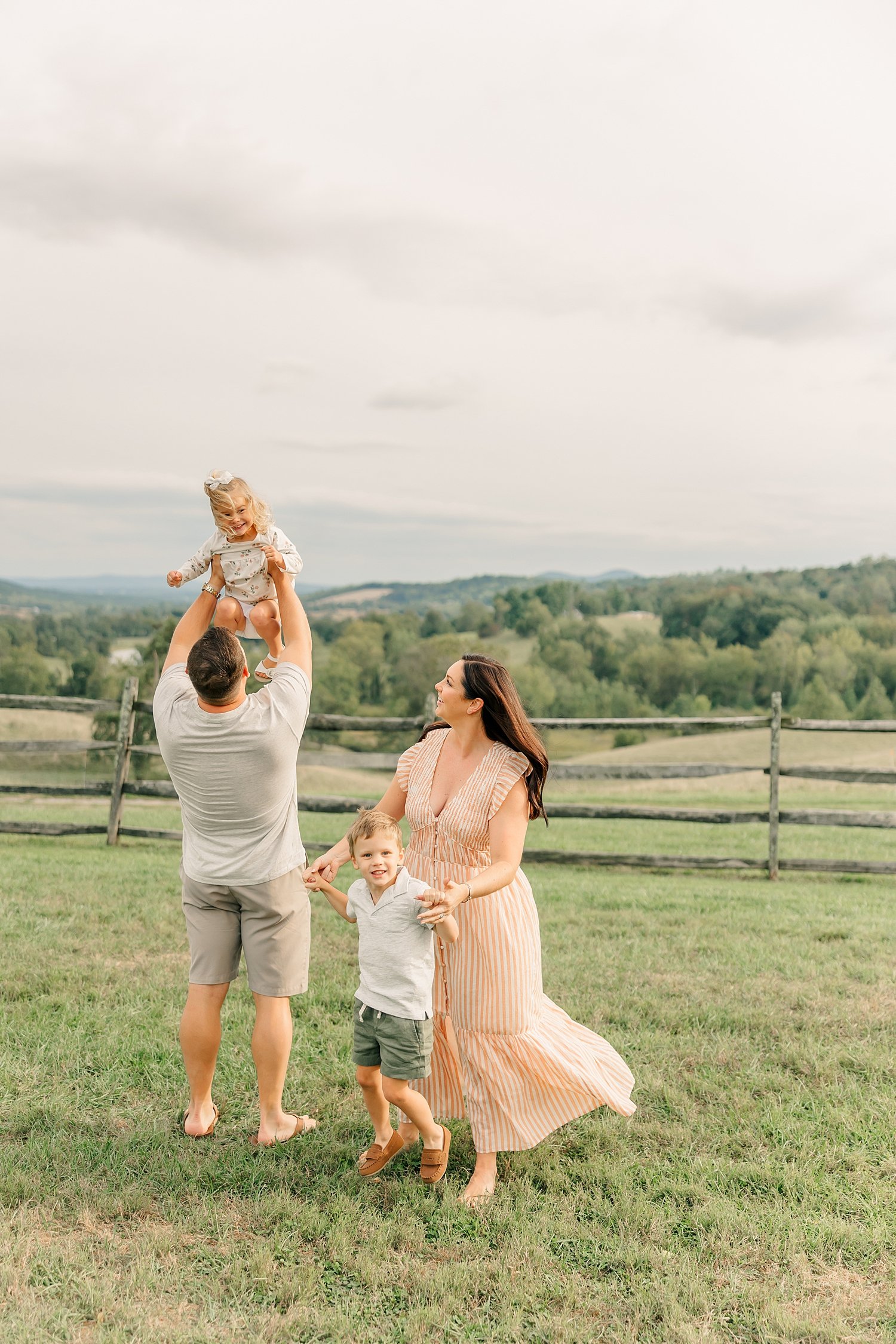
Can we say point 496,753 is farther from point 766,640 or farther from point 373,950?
point 766,640

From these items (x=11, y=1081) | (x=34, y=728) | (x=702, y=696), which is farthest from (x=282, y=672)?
(x=702, y=696)

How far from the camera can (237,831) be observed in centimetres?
357

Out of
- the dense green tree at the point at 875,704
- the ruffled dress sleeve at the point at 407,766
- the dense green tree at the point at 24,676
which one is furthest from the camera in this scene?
the dense green tree at the point at 875,704

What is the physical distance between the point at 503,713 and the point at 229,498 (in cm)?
129

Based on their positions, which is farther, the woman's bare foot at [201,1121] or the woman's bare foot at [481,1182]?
the woman's bare foot at [201,1121]

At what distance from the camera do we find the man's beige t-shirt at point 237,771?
11.1ft

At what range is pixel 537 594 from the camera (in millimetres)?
117750

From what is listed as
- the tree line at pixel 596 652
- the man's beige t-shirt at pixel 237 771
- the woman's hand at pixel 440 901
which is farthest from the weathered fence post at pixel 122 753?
the tree line at pixel 596 652

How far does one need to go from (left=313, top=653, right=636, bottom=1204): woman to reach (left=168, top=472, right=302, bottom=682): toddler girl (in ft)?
2.51

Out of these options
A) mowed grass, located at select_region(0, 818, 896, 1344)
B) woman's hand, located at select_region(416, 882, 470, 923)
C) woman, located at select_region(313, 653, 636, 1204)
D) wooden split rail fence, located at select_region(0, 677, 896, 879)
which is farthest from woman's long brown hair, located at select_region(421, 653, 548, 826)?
wooden split rail fence, located at select_region(0, 677, 896, 879)

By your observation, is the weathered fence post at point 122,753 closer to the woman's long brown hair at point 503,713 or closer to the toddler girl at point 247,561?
the toddler girl at point 247,561

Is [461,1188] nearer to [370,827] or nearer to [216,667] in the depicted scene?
[370,827]

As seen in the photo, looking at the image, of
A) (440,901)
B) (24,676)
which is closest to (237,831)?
(440,901)

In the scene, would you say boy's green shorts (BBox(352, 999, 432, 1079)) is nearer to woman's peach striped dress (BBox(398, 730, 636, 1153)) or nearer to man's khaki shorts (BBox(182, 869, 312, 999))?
woman's peach striped dress (BBox(398, 730, 636, 1153))
